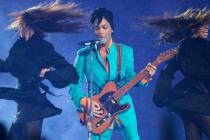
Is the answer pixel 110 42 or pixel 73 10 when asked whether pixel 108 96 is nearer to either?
pixel 110 42

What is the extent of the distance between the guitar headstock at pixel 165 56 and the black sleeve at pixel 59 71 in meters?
0.69

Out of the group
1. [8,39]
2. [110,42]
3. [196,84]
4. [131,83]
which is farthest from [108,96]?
[8,39]

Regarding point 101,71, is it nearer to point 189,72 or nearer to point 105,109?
point 105,109

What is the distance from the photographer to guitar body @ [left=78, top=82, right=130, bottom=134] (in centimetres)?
319

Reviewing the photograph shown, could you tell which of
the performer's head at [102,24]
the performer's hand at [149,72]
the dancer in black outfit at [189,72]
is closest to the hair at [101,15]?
the performer's head at [102,24]

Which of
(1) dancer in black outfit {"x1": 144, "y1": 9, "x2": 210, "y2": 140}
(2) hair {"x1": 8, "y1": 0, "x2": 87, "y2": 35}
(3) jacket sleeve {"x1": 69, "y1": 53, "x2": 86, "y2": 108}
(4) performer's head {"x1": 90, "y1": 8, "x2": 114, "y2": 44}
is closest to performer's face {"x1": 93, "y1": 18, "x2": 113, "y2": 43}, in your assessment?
(4) performer's head {"x1": 90, "y1": 8, "x2": 114, "y2": 44}

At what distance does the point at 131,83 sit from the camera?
330 cm

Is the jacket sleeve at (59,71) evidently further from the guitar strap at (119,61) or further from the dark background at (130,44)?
the guitar strap at (119,61)

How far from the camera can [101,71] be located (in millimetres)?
3293

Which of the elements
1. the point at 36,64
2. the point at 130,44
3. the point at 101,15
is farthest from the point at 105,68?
the point at 36,64

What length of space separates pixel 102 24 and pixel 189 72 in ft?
2.74

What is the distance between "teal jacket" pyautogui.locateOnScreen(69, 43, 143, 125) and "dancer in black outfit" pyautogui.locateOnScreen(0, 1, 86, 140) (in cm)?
8

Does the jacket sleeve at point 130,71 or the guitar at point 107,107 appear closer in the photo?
the guitar at point 107,107

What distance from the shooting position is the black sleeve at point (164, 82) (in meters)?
3.33
